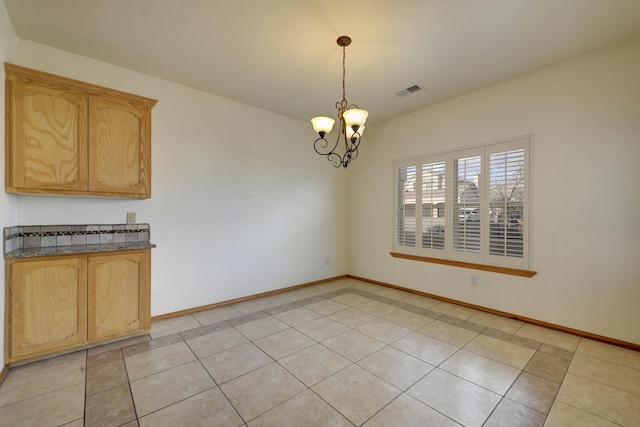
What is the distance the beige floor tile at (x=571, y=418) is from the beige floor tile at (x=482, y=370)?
282 mm

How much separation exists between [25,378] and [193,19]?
3.14m

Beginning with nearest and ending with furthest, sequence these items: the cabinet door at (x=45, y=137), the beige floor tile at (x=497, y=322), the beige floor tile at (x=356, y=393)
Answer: the beige floor tile at (x=356, y=393) < the cabinet door at (x=45, y=137) < the beige floor tile at (x=497, y=322)

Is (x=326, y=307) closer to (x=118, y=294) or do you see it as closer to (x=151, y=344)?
(x=151, y=344)

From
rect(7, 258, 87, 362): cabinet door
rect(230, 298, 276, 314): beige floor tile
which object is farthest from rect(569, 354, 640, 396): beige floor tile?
rect(7, 258, 87, 362): cabinet door

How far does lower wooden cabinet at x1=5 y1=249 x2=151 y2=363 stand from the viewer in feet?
7.18

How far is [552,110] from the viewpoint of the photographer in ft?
9.87

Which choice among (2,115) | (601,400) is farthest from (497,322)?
(2,115)

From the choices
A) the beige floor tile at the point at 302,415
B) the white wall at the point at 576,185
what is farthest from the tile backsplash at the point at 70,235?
the white wall at the point at 576,185

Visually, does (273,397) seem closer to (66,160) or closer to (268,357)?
(268,357)

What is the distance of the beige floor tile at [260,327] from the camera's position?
2877 millimetres

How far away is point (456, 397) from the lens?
190 cm

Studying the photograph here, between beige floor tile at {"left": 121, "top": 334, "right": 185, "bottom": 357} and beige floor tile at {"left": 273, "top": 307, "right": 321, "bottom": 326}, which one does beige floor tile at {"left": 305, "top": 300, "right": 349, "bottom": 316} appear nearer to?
beige floor tile at {"left": 273, "top": 307, "right": 321, "bottom": 326}

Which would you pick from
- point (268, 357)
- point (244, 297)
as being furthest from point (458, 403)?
point (244, 297)

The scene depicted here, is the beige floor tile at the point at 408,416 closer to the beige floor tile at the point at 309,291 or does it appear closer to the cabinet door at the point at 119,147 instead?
the beige floor tile at the point at 309,291
